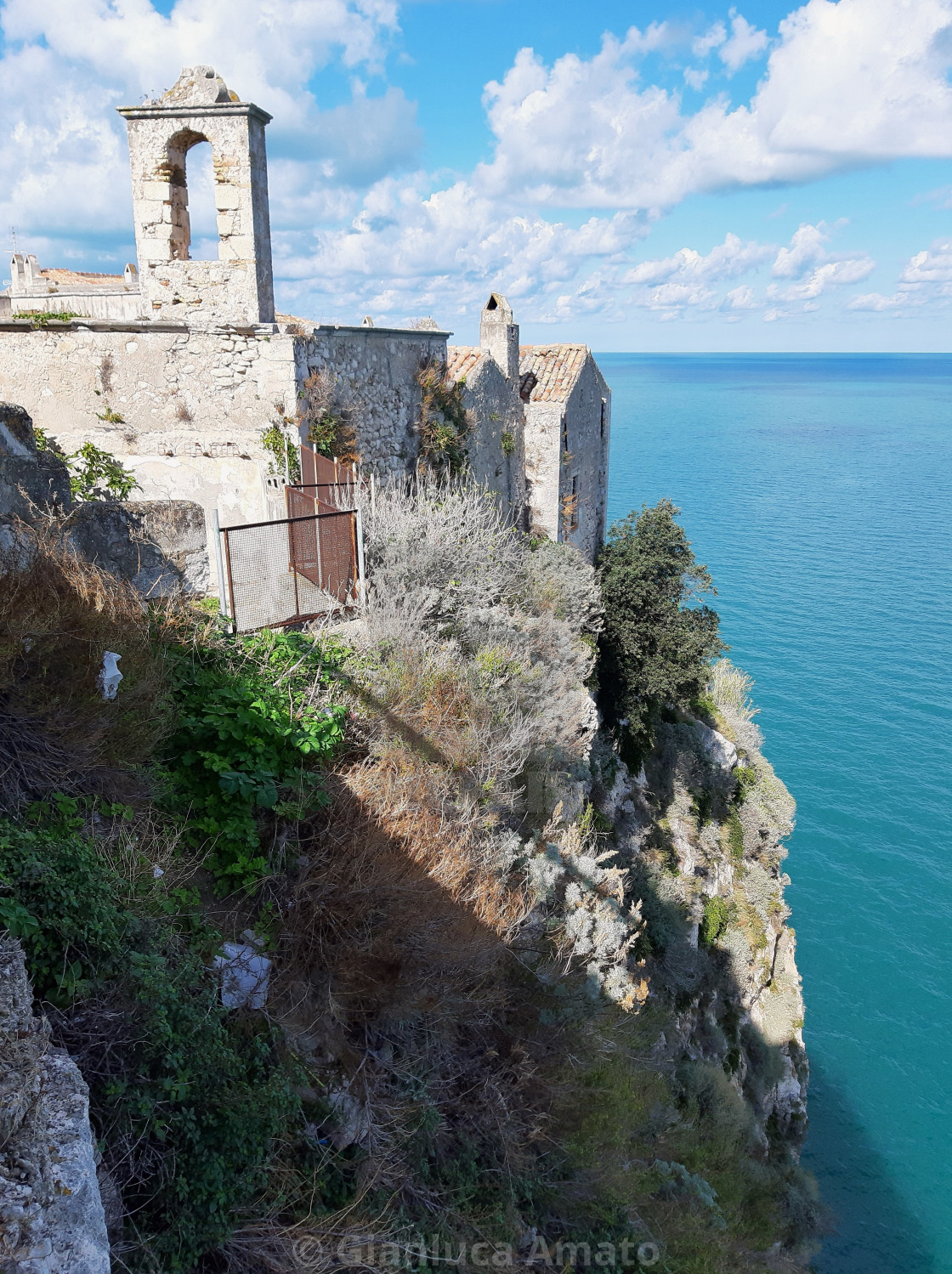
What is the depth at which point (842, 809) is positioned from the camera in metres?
27.4

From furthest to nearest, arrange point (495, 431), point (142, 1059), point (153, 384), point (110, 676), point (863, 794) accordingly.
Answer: point (863, 794) → point (495, 431) → point (153, 384) → point (110, 676) → point (142, 1059)

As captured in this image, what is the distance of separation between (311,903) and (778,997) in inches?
544

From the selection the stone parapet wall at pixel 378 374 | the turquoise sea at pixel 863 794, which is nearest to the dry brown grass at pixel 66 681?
the stone parapet wall at pixel 378 374

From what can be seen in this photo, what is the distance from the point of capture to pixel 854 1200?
16.5 meters

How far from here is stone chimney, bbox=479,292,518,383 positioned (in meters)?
17.0

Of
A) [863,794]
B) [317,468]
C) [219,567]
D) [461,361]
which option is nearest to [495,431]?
[461,361]

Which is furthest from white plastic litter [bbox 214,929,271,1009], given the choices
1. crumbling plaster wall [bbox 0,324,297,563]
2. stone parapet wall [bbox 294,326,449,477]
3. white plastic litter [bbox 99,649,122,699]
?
stone parapet wall [bbox 294,326,449,477]

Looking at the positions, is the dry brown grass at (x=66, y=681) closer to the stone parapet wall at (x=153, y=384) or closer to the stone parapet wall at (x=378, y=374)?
the stone parapet wall at (x=153, y=384)

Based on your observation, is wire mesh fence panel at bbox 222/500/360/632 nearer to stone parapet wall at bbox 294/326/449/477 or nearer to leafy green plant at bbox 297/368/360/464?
leafy green plant at bbox 297/368/360/464

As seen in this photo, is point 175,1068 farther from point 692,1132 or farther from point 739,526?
point 739,526

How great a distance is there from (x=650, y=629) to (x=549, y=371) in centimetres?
696

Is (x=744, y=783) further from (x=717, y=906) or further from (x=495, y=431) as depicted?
(x=495, y=431)

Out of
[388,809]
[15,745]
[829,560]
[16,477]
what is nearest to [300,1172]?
[388,809]

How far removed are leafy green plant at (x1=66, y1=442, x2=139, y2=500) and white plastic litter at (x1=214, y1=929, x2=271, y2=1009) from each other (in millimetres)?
6304
